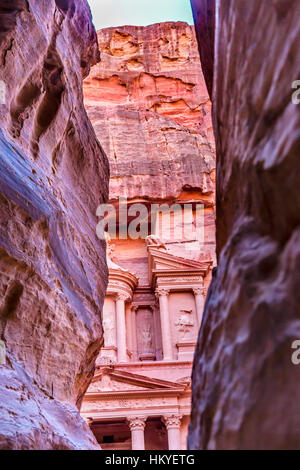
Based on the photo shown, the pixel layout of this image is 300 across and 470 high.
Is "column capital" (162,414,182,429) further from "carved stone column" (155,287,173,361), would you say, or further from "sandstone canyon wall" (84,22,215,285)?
"sandstone canyon wall" (84,22,215,285)

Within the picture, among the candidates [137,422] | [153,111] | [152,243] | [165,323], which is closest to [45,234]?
[137,422]

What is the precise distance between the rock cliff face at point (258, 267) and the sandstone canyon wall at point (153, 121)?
29151 millimetres

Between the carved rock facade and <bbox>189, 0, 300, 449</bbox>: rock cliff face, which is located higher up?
the carved rock facade

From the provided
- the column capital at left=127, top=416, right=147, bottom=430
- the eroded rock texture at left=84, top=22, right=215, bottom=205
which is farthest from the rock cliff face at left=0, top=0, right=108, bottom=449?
the eroded rock texture at left=84, top=22, right=215, bottom=205

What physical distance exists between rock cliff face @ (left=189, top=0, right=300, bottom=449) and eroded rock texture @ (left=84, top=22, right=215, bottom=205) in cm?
2961

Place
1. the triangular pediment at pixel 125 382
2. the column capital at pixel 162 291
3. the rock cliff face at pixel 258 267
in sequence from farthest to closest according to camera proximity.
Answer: the column capital at pixel 162 291 < the triangular pediment at pixel 125 382 < the rock cliff face at pixel 258 267

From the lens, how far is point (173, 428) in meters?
20.3

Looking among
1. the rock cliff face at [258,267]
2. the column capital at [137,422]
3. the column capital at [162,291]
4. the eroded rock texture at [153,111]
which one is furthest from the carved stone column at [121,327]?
the rock cliff face at [258,267]

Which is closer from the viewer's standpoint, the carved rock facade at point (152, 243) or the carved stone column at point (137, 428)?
the carved stone column at point (137, 428)

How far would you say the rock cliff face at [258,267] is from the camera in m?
1.46

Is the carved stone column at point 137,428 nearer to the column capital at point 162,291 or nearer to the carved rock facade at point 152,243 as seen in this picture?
the carved rock facade at point 152,243

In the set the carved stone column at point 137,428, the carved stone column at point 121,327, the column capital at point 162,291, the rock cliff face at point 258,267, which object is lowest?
the rock cliff face at point 258,267

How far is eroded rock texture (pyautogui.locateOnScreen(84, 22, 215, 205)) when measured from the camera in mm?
32594
